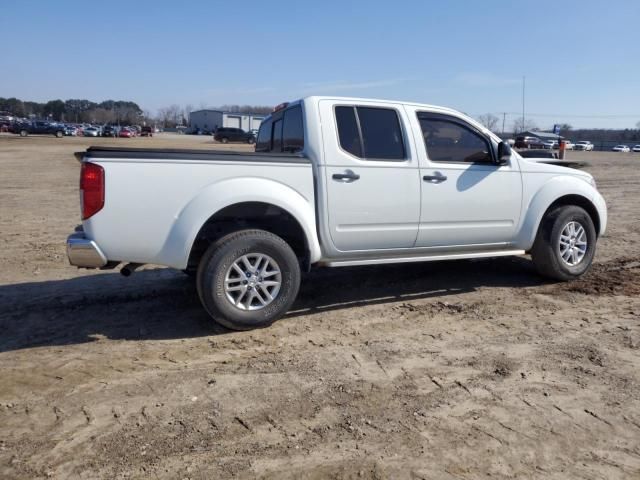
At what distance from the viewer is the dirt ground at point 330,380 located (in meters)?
3.02

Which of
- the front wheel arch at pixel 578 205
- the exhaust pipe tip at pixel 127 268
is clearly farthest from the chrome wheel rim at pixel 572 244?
the exhaust pipe tip at pixel 127 268

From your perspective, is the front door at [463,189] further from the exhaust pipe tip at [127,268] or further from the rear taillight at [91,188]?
the rear taillight at [91,188]

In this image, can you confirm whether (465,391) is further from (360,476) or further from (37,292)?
(37,292)

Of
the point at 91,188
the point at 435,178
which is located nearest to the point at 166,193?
the point at 91,188

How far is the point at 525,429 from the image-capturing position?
10.9 ft

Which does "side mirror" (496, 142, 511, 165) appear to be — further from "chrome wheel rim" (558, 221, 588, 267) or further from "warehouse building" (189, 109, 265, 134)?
"warehouse building" (189, 109, 265, 134)

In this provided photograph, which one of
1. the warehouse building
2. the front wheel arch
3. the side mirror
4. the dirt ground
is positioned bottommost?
the dirt ground

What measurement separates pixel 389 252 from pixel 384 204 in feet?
1.68

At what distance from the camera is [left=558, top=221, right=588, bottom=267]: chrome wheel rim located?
252 inches

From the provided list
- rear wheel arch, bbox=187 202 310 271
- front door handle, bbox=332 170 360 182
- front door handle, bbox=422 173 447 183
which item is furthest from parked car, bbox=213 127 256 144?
front door handle, bbox=332 170 360 182

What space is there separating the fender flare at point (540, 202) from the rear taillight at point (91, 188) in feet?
14.2

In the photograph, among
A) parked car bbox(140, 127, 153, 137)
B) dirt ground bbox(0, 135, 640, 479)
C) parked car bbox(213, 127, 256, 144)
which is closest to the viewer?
dirt ground bbox(0, 135, 640, 479)

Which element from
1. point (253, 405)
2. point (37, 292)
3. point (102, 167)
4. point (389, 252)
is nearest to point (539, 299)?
point (389, 252)

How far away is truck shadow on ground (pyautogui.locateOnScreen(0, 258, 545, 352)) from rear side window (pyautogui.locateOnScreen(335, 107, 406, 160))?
154cm
